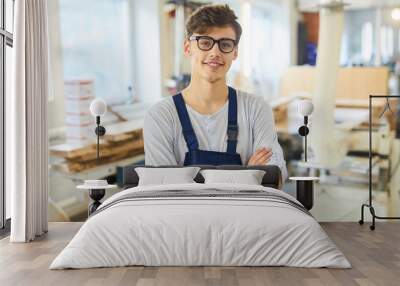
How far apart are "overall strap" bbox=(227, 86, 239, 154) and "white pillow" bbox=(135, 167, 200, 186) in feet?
1.99

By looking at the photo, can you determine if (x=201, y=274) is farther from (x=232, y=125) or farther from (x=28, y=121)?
(x=232, y=125)

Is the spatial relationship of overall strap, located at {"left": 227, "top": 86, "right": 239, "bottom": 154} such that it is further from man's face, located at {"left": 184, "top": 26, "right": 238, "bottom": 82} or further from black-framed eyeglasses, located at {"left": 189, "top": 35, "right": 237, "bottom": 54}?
black-framed eyeglasses, located at {"left": 189, "top": 35, "right": 237, "bottom": 54}

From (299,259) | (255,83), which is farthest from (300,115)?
(299,259)

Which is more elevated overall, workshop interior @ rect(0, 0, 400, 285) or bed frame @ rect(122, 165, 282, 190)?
workshop interior @ rect(0, 0, 400, 285)

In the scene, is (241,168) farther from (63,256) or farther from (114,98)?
(63,256)

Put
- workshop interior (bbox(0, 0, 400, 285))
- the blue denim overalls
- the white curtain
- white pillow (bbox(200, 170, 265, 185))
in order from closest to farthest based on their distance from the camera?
the white curtain → white pillow (bbox(200, 170, 265, 185)) → the blue denim overalls → workshop interior (bbox(0, 0, 400, 285))

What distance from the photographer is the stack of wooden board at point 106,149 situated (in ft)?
23.0

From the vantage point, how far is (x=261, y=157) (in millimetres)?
6629

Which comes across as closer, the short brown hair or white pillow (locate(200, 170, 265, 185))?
white pillow (locate(200, 170, 265, 185))

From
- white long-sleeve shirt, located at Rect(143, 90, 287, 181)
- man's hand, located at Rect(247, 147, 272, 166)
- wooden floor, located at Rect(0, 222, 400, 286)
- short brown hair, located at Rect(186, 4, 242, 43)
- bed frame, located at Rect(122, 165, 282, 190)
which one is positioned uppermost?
short brown hair, located at Rect(186, 4, 242, 43)

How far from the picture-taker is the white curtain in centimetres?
561

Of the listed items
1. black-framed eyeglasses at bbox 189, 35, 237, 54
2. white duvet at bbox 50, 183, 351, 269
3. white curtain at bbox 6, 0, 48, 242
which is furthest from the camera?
black-framed eyeglasses at bbox 189, 35, 237, 54

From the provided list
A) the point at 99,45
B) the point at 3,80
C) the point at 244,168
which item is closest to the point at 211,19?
the point at 99,45

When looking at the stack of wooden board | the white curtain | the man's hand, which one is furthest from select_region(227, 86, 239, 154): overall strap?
the white curtain
